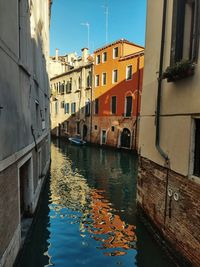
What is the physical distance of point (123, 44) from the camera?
22.2 metres

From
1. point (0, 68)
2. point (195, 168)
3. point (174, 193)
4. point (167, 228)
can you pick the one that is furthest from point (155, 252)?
point (0, 68)

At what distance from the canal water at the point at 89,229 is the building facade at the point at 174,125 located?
0.79m

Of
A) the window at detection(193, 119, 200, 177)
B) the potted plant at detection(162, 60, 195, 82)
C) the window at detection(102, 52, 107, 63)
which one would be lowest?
the window at detection(193, 119, 200, 177)

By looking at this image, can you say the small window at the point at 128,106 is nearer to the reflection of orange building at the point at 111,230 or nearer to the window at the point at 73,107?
the window at the point at 73,107

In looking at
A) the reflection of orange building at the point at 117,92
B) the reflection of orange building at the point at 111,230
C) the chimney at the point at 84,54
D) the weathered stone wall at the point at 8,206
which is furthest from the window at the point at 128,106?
the weathered stone wall at the point at 8,206

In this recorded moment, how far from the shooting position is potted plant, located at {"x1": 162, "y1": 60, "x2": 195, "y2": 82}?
434 centimetres

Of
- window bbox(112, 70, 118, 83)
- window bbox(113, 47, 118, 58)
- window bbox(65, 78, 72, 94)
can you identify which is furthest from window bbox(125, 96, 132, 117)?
window bbox(65, 78, 72, 94)

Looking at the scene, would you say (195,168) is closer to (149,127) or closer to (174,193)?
(174,193)

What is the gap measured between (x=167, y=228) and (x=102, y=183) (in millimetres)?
6723

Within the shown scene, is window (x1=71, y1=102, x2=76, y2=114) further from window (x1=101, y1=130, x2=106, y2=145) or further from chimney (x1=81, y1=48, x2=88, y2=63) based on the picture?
window (x1=101, y1=130, x2=106, y2=145)

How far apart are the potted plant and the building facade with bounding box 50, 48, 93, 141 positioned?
22.7m

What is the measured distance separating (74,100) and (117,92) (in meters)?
8.85

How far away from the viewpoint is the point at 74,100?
1191 inches

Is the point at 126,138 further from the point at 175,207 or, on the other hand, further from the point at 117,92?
the point at 175,207
